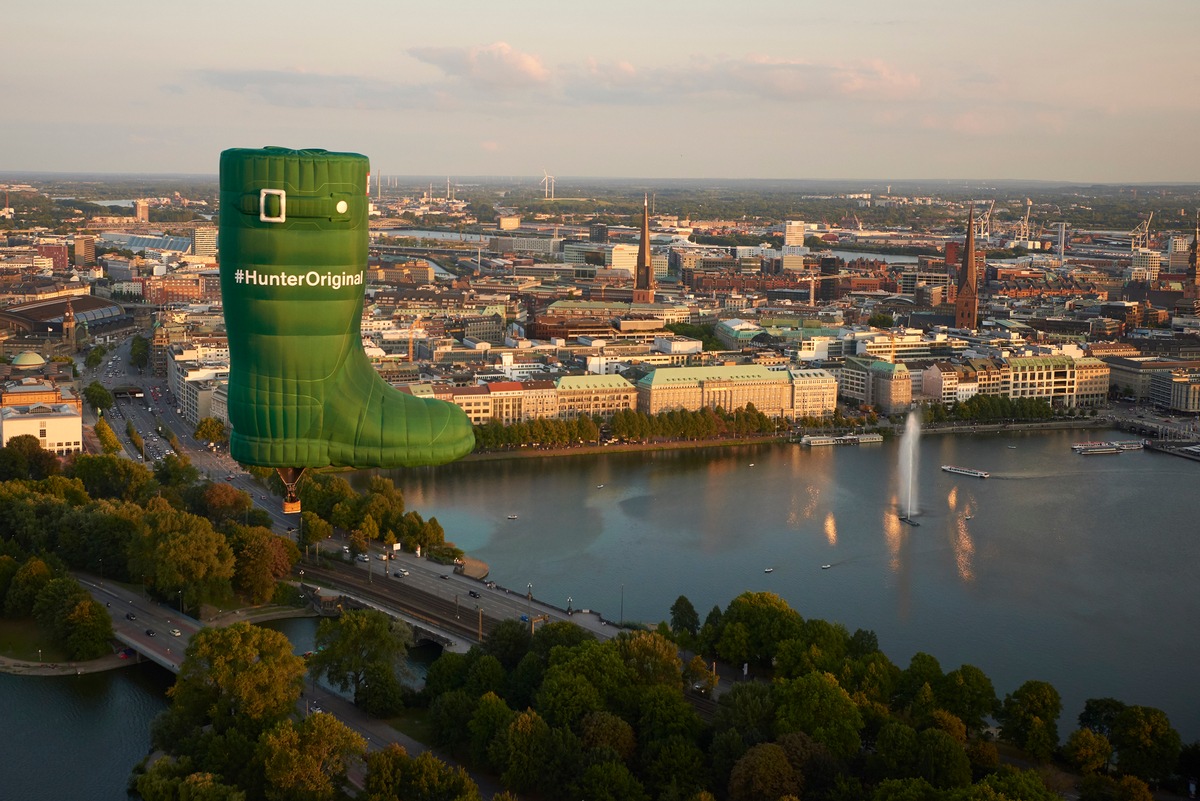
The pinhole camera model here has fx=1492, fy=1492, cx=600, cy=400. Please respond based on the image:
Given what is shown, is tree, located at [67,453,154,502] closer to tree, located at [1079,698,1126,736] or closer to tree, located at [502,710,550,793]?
tree, located at [502,710,550,793]

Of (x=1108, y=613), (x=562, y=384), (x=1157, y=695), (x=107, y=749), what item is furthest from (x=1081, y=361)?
(x=107, y=749)

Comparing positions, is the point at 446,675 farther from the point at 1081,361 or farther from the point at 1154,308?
the point at 1154,308

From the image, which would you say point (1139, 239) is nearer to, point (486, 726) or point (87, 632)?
point (87, 632)

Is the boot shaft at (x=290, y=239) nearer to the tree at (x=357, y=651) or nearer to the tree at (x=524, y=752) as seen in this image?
the tree at (x=524, y=752)

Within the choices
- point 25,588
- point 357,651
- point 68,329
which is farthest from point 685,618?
point 68,329

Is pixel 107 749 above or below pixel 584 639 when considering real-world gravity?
below

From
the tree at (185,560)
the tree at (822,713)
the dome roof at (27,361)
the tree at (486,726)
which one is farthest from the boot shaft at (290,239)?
the dome roof at (27,361)
